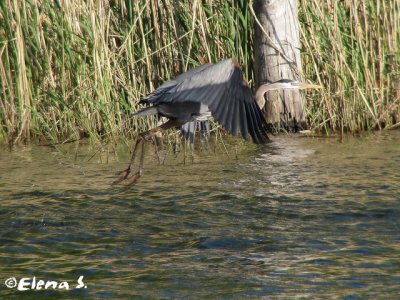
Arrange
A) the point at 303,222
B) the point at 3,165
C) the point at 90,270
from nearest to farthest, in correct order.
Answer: the point at 90,270 → the point at 303,222 → the point at 3,165

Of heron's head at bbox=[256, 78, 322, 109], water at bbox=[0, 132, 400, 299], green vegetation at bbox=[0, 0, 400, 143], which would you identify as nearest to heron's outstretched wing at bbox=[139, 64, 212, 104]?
water at bbox=[0, 132, 400, 299]

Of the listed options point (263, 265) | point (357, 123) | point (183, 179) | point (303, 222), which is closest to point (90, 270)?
point (263, 265)

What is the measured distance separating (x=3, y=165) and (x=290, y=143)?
7.62 feet

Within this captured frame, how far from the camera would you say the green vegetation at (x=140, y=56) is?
23.5ft

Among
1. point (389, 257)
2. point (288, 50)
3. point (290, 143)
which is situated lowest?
point (389, 257)

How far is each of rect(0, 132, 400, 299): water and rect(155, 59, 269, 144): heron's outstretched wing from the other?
18.1 inches

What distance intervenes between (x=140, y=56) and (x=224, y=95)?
6.22ft

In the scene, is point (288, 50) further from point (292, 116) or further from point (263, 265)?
point (263, 265)

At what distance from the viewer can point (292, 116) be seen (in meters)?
8.01

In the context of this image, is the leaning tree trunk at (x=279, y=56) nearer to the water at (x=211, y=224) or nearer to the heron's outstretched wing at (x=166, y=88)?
the water at (x=211, y=224)

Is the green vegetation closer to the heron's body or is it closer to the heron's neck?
the heron's neck

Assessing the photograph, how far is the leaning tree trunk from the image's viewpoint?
309 inches

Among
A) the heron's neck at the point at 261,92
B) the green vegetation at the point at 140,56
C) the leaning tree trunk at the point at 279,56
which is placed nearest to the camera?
the heron's neck at the point at 261,92

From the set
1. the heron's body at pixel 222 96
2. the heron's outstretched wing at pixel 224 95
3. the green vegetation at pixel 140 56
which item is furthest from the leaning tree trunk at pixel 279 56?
the heron's outstretched wing at pixel 224 95
